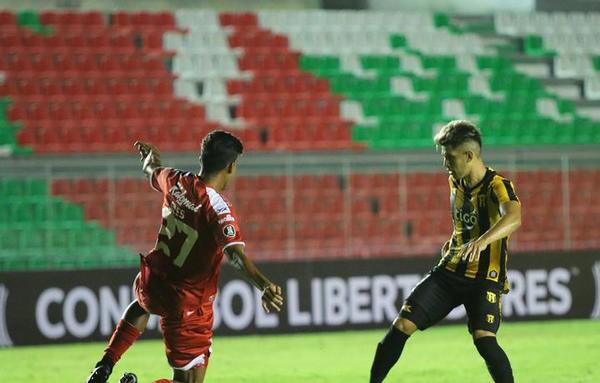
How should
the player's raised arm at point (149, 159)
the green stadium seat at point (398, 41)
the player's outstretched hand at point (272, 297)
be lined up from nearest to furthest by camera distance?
1. the player's outstretched hand at point (272, 297)
2. the player's raised arm at point (149, 159)
3. the green stadium seat at point (398, 41)

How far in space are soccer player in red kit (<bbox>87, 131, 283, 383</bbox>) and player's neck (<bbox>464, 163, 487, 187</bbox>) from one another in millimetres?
1517

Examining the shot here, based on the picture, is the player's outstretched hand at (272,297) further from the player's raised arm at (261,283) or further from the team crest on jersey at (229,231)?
the team crest on jersey at (229,231)

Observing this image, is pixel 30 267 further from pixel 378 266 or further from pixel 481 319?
pixel 481 319

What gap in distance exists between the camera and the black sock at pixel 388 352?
6.94 meters

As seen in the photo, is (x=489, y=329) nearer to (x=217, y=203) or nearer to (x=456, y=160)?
(x=456, y=160)

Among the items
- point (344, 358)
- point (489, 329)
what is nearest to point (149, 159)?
point (489, 329)

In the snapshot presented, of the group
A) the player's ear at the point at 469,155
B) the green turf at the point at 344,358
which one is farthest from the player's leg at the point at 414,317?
the green turf at the point at 344,358

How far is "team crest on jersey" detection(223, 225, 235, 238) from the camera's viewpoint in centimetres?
588

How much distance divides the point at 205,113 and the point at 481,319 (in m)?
14.1

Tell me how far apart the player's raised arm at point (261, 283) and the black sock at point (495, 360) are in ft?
5.27

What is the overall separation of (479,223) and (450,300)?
52cm

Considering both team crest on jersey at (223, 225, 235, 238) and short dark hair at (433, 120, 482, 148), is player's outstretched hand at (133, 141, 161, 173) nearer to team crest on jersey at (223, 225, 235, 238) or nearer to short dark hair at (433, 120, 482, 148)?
team crest on jersey at (223, 225, 235, 238)

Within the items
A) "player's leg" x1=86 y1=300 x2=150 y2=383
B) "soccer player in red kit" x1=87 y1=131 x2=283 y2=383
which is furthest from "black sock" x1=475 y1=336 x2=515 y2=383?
"player's leg" x1=86 y1=300 x2=150 y2=383

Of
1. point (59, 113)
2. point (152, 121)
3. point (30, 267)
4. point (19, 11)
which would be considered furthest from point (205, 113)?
point (30, 267)
